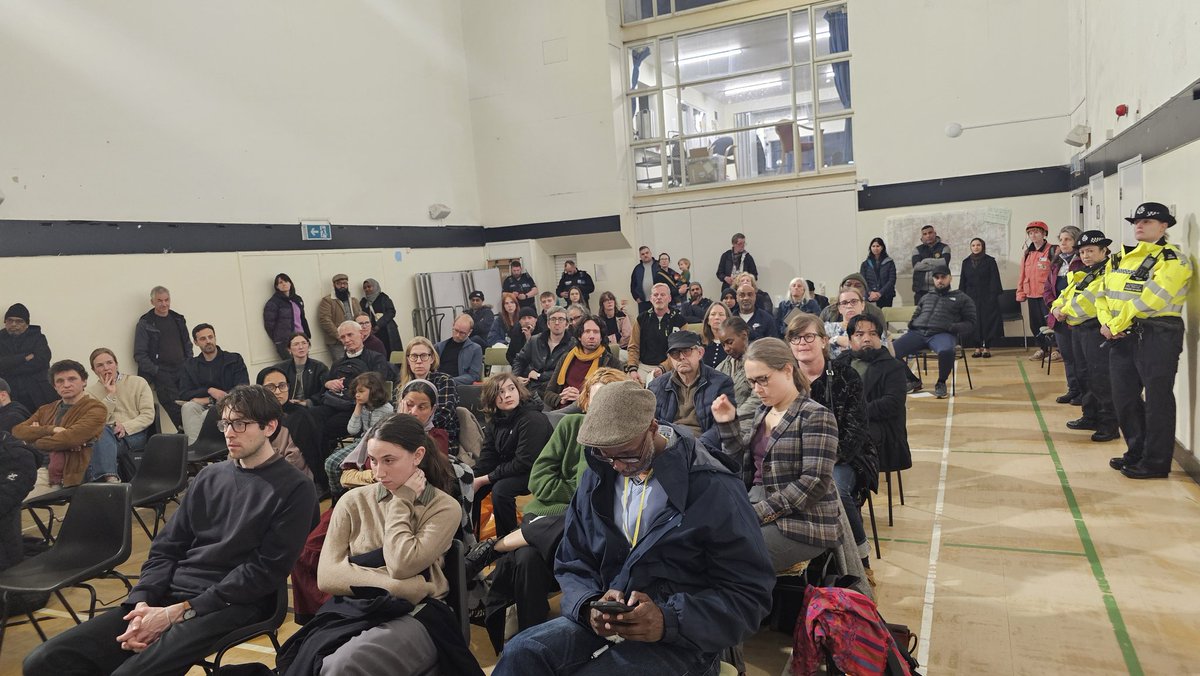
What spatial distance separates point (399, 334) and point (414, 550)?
31.6ft

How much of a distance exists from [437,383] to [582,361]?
4.92 ft

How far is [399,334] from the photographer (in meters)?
11.9

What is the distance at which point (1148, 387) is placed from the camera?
→ 4.96m

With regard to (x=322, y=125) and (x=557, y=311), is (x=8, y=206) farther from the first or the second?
(x=557, y=311)

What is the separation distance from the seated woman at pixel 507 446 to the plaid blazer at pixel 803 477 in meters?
1.59

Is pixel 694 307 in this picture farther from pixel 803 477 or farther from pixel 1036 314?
pixel 803 477

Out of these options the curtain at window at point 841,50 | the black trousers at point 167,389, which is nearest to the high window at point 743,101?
the curtain at window at point 841,50

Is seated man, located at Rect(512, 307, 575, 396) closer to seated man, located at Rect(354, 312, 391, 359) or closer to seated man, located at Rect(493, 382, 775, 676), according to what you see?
seated man, located at Rect(354, 312, 391, 359)

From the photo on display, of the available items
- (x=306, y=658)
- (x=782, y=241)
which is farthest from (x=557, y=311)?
(x=782, y=241)

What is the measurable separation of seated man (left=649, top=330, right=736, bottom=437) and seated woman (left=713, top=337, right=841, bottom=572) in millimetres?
1038

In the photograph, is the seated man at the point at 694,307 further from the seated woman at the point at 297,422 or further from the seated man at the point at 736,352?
the seated woman at the point at 297,422

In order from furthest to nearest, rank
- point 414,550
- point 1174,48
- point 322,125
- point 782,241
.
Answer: point 782,241
point 322,125
point 1174,48
point 414,550

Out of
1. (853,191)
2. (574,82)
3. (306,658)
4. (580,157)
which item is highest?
(574,82)

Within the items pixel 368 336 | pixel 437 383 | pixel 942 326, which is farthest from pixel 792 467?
pixel 368 336
